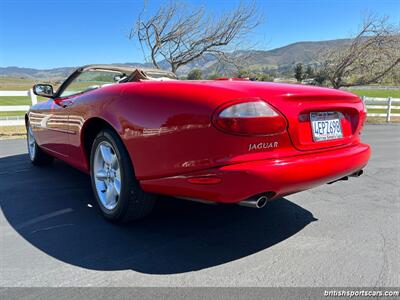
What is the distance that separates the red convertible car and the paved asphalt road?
0.35m

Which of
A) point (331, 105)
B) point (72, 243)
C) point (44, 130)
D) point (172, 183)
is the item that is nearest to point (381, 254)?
point (331, 105)

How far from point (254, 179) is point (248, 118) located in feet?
1.24

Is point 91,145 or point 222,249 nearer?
point 222,249

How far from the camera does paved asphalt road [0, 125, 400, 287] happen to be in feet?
6.83

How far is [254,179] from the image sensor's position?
203cm

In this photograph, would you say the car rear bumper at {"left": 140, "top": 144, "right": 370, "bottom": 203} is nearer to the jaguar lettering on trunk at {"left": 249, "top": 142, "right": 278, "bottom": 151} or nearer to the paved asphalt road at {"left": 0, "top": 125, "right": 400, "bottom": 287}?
the jaguar lettering on trunk at {"left": 249, "top": 142, "right": 278, "bottom": 151}

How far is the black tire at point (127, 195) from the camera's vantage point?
2547mm

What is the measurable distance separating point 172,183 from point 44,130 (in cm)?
260

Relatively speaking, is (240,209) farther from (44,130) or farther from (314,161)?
(44,130)

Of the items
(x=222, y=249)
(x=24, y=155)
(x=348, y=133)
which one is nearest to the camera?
(x=222, y=249)

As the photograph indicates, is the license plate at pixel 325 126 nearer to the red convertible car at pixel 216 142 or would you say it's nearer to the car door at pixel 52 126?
the red convertible car at pixel 216 142

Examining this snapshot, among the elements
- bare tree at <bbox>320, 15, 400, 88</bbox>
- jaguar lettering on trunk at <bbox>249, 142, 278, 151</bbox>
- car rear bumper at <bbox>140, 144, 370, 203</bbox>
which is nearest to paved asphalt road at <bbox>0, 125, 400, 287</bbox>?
car rear bumper at <bbox>140, 144, 370, 203</bbox>

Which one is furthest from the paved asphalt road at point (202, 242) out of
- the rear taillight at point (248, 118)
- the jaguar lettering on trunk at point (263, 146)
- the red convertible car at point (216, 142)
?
the rear taillight at point (248, 118)

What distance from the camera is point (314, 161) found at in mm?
2268
